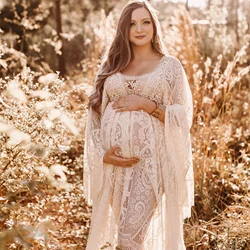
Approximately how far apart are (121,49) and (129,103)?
446 mm

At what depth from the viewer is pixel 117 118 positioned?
10.4ft

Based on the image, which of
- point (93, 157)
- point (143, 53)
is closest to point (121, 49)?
point (143, 53)

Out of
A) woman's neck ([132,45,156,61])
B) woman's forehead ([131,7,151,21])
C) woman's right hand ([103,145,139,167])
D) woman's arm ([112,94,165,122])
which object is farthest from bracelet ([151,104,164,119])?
woman's forehead ([131,7,151,21])

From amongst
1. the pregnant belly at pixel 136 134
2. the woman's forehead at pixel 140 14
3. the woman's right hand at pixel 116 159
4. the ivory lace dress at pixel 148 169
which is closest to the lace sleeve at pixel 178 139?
the ivory lace dress at pixel 148 169

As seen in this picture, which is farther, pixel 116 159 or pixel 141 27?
pixel 141 27

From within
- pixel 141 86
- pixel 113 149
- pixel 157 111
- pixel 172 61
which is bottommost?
pixel 113 149

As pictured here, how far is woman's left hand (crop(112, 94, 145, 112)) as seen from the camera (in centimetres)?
311

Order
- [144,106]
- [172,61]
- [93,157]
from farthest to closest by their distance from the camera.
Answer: [93,157] → [172,61] → [144,106]

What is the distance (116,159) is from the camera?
3123mm

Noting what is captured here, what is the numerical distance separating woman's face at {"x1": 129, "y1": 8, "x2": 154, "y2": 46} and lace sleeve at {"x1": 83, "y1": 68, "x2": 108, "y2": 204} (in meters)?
0.41

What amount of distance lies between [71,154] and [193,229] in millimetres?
2791

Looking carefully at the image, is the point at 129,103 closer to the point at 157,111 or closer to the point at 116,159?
the point at 157,111

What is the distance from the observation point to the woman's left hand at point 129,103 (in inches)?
122

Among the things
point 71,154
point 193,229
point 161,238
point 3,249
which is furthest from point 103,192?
point 71,154
